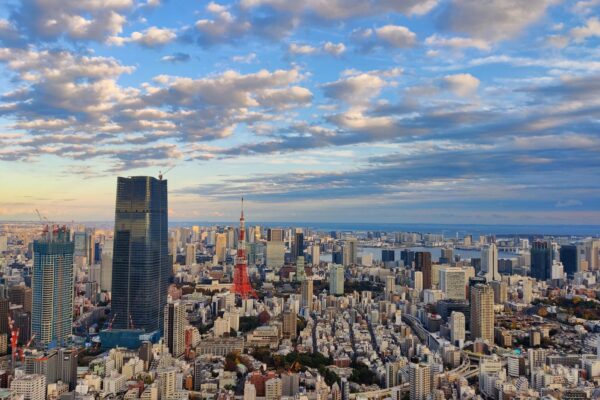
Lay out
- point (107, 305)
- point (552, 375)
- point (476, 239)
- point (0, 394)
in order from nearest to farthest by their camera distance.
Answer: point (0, 394), point (552, 375), point (107, 305), point (476, 239)

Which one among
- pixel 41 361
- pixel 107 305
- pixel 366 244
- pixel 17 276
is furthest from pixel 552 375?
pixel 366 244

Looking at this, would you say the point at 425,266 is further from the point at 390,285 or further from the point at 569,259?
the point at 569,259

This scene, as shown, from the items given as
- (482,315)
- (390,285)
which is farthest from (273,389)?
(390,285)

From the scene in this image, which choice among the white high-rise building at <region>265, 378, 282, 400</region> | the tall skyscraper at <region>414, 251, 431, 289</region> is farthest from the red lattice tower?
the white high-rise building at <region>265, 378, 282, 400</region>

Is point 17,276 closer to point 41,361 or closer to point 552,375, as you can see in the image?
point 41,361

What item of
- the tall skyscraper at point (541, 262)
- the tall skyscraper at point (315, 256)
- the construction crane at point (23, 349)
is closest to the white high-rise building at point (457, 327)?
the construction crane at point (23, 349)

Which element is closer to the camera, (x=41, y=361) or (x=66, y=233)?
(x=41, y=361)

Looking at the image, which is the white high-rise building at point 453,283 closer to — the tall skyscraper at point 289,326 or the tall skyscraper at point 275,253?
the tall skyscraper at point 289,326

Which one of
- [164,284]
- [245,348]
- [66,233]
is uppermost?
[66,233]
